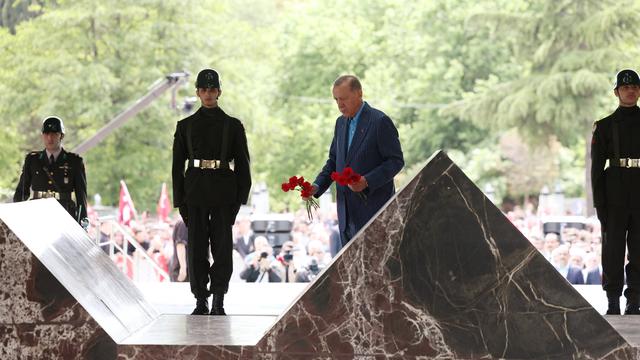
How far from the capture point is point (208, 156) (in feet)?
25.8

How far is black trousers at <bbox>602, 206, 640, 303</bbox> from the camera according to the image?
8086 mm

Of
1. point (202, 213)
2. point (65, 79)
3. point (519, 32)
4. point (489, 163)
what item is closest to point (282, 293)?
point (202, 213)

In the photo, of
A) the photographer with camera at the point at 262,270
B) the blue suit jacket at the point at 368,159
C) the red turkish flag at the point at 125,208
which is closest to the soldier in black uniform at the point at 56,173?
the blue suit jacket at the point at 368,159

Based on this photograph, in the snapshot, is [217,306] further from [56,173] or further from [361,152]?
[56,173]

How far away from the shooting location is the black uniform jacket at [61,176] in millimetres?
9609

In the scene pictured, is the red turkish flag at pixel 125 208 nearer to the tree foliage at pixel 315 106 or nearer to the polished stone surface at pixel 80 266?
the tree foliage at pixel 315 106

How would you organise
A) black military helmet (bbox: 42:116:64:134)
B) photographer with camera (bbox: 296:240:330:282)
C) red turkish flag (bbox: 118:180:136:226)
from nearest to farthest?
black military helmet (bbox: 42:116:64:134) < photographer with camera (bbox: 296:240:330:282) < red turkish flag (bbox: 118:180:136:226)

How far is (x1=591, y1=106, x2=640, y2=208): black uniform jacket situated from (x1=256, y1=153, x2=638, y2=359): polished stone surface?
229 cm

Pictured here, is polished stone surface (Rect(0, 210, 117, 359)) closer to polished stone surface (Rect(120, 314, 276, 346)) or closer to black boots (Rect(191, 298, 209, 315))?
polished stone surface (Rect(120, 314, 276, 346))

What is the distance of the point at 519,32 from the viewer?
1534 inches

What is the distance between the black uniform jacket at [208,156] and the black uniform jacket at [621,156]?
8.03 ft

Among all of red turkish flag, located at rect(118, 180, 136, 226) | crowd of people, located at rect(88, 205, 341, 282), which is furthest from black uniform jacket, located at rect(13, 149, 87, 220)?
red turkish flag, located at rect(118, 180, 136, 226)

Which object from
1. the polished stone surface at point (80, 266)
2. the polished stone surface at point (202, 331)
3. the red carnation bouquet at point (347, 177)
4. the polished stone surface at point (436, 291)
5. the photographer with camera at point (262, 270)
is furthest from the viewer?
the photographer with camera at point (262, 270)

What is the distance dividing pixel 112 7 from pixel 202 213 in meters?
27.3
